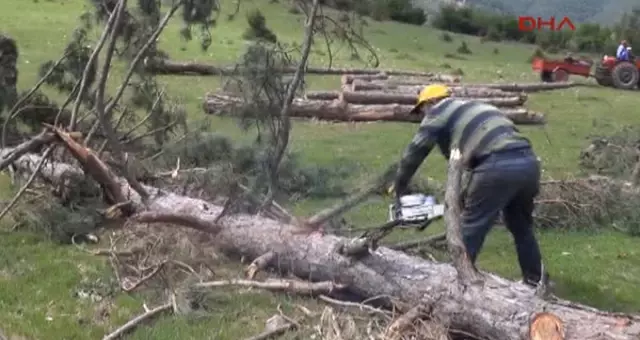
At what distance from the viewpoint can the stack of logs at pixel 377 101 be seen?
52.3ft

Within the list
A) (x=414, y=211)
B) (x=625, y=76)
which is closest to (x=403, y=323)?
(x=414, y=211)

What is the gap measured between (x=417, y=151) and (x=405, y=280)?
903mm

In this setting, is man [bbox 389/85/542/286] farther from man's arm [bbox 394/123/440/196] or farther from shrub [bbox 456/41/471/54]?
shrub [bbox 456/41/471/54]

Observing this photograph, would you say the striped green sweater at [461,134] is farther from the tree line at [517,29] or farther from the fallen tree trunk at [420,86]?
the tree line at [517,29]

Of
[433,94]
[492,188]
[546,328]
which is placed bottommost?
[546,328]

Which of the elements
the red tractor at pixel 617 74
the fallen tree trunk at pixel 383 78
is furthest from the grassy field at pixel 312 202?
the red tractor at pixel 617 74

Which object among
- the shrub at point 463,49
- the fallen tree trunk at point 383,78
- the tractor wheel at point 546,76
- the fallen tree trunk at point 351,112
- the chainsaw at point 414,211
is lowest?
the shrub at point 463,49

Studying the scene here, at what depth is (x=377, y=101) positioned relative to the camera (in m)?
16.8

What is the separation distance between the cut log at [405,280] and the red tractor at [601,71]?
49.2 feet

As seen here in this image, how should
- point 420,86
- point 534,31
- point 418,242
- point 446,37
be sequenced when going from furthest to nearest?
point 534,31
point 446,37
point 420,86
point 418,242

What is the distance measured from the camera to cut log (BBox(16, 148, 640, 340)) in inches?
225

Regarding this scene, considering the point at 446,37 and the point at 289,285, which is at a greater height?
the point at 289,285

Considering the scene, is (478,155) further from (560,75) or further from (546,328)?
(560,75)

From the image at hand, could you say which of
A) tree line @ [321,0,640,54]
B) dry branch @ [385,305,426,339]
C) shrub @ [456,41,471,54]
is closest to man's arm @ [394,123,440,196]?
dry branch @ [385,305,426,339]
